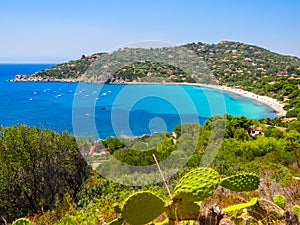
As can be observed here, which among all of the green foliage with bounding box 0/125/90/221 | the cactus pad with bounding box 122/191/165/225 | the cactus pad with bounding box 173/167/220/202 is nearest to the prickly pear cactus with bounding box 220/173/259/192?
the cactus pad with bounding box 173/167/220/202

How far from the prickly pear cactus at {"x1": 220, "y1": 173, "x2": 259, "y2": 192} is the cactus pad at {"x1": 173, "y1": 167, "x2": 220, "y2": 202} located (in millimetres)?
113

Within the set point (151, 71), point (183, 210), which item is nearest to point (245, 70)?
point (151, 71)

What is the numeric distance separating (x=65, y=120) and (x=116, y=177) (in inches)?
1343

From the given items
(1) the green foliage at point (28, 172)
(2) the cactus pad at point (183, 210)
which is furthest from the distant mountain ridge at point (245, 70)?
(2) the cactus pad at point (183, 210)

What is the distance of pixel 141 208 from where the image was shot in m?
0.98

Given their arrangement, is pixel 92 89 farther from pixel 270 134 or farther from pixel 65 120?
pixel 65 120

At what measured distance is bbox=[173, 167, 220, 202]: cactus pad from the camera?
102cm

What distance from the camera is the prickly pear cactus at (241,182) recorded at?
1144 mm

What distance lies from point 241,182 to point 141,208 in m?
Answer: 0.41

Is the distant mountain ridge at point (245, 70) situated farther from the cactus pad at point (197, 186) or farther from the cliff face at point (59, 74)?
the cactus pad at point (197, 186)

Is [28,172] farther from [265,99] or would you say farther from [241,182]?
[265,99]

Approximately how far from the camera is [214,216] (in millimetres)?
1047

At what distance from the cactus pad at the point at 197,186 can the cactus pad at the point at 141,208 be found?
0.27 feet

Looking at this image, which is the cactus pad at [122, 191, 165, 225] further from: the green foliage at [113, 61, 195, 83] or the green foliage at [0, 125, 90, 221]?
the green foliage at [0, 125, 90, 221]
